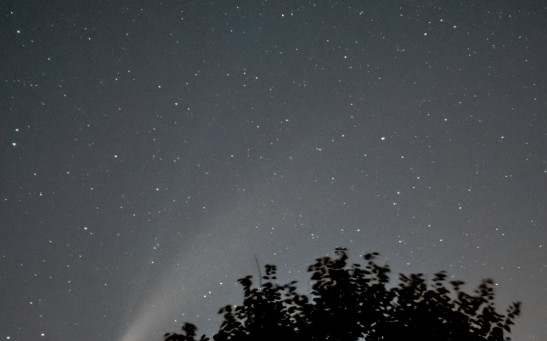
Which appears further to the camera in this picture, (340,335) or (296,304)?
(296,304)

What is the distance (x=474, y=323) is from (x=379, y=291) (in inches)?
51.7

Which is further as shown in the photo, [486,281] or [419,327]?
[486,281]

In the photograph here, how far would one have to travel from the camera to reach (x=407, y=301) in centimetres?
630

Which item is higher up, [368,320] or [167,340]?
[167,340]

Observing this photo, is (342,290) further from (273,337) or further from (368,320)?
(273,337)

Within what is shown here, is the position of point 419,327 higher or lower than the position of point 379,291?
lower

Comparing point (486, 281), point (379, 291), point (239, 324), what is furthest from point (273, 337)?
point (486, 281)

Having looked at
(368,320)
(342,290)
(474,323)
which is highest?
(342,290)

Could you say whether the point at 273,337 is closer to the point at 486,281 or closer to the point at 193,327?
the point at 193,327

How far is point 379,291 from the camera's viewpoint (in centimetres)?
639

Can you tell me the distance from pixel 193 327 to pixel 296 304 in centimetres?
138

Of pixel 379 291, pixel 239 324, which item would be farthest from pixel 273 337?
pixel 379 291

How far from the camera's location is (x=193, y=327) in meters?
6.13

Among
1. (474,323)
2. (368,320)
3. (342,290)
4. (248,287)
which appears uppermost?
(248,287)
